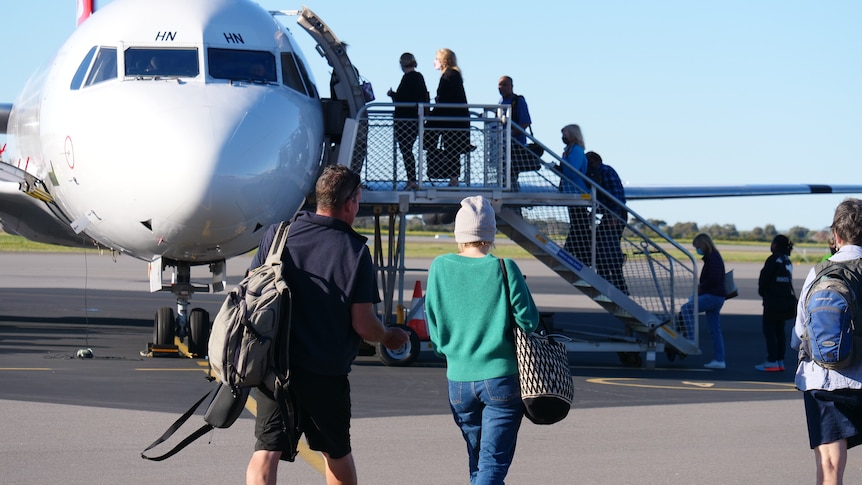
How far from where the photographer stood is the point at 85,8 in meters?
21.8

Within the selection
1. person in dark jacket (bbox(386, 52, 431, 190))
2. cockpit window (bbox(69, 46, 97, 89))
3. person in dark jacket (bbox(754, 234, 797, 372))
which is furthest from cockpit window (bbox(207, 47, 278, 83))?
person in dark jacket (bbox(754, 234, 797, 372))

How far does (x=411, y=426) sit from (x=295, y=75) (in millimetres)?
5711

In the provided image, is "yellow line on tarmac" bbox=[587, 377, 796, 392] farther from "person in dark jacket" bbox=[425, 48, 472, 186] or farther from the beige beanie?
the beige beanie

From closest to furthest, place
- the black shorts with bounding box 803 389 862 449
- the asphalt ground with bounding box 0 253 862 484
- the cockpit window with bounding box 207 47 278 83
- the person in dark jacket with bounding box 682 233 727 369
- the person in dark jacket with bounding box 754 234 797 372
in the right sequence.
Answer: the black shorts with bounding box 803 389 862 449 → the asphalt ground with bounding box 0 253 862 484 → the cockpit window with bounding box 207 47 278 83 → the person in dark jacket with bounding box 754 234 797 372 → the person in dark jacket with bounding box 682 233 727 369

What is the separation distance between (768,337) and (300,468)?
8983 mm

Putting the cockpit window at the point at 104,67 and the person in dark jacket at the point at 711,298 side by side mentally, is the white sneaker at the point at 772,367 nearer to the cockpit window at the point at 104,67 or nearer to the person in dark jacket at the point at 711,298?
the person in dark jacket at the point at 711,298

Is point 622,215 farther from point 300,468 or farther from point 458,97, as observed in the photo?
point 300,468

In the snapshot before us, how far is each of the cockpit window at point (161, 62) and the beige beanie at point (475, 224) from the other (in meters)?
7.29

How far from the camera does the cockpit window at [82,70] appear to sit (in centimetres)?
1305

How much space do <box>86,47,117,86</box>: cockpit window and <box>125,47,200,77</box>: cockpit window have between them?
18 cm

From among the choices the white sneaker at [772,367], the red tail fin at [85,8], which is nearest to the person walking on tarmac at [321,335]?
the white sneaker at [772,367]

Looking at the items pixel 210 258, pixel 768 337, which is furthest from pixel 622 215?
pixel 210 258

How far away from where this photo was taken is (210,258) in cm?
1282

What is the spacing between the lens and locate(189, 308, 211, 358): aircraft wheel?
46.2ft
